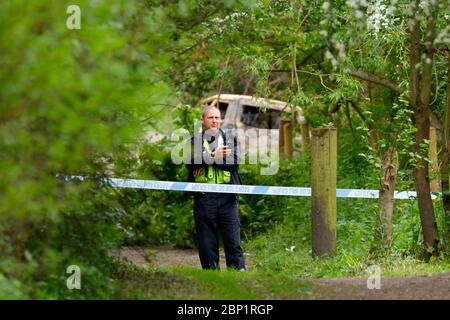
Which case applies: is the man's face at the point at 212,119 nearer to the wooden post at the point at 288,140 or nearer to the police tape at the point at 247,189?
the police tape at the point at 247,189

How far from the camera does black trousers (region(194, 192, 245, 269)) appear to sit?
10.6 metres

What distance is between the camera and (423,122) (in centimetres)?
1052

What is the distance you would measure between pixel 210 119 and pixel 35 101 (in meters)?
5.69

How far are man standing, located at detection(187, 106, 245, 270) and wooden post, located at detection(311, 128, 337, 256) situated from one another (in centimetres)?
120

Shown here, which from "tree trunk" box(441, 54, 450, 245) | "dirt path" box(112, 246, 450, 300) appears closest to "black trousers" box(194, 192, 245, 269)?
"dirt path" box(112, 246, 450, 300)

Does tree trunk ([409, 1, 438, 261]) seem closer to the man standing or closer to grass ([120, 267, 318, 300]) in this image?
the man standing

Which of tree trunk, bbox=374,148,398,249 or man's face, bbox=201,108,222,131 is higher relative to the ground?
man's face, bbox=201,108,222,131

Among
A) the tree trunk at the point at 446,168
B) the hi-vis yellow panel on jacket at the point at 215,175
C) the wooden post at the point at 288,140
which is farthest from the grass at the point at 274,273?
the wooden post at the point at 288,140

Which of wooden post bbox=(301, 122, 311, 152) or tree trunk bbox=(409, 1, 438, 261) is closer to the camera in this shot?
tree trunk bbox=(409, 1, 438, 261)

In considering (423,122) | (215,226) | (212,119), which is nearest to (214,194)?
(215,226)

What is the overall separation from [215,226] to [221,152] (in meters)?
0.82

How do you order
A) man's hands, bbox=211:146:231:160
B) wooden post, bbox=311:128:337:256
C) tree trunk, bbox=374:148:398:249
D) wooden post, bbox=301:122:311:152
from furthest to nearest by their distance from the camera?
1. wooden post, bbox=301:122:311:152
2. wooden post, bbox=311:128:337:256
3. tree trunk, bbox=374:148:398:249
4. man's hands, bbox=211:146:231:160
